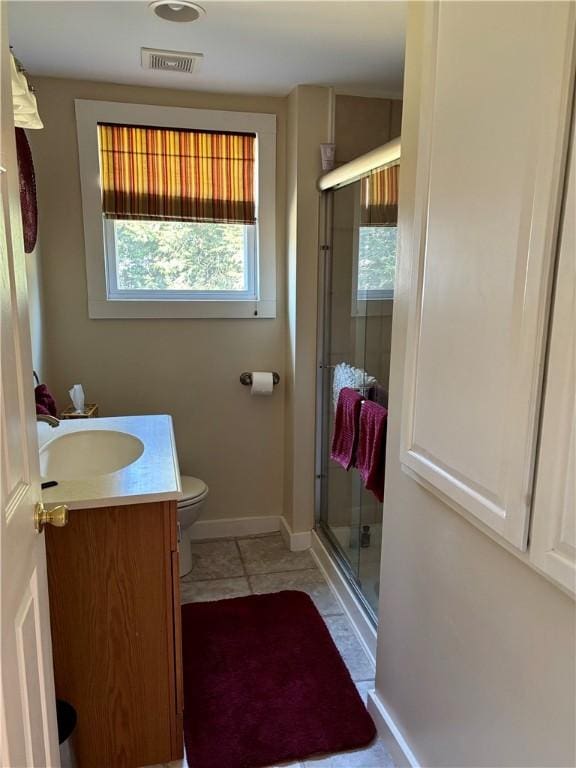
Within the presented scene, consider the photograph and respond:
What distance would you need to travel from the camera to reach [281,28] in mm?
1975

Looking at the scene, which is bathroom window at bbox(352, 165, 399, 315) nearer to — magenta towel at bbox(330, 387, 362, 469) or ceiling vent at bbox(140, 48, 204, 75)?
magenta towel at bbox(330, 387, 362, 469)

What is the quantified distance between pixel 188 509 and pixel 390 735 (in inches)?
50.0

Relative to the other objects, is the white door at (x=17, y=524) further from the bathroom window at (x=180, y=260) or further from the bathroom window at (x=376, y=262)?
the bathroom window at (x=180, y=260)

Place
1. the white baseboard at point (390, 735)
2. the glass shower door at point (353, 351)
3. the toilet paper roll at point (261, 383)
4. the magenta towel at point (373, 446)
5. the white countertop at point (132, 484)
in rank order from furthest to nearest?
the toilet paper roll at point (261, 383) < the glass shower door at point (353, 351) < the magenta towel at point (373, 446) < the white baseboard at point (390, 735) < the white countertop at point (132, 484)

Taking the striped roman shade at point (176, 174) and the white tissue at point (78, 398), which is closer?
the white tissue at point (78, 398)

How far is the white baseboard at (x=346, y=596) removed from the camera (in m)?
2.26

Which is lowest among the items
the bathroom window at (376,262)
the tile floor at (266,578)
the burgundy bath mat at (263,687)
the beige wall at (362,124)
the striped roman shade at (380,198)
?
the burgundy bath mat at (263,687)

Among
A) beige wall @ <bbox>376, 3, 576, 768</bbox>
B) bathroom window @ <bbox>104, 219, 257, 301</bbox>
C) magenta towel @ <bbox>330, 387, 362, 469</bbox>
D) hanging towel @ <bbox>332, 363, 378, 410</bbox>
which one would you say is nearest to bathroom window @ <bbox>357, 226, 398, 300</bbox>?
hanging towel @ <bbox>332, 363, 378, 410</bbox>

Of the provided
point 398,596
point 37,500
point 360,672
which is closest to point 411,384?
point 398,596

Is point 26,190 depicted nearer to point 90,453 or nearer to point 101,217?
point 101,217

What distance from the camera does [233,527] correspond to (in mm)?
3221

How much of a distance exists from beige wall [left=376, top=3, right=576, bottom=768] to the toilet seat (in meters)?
1.12

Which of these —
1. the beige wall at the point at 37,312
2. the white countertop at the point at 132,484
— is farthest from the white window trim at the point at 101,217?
the white countertop at the point at 132,484

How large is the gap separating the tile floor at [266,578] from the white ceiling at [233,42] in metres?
2.33
